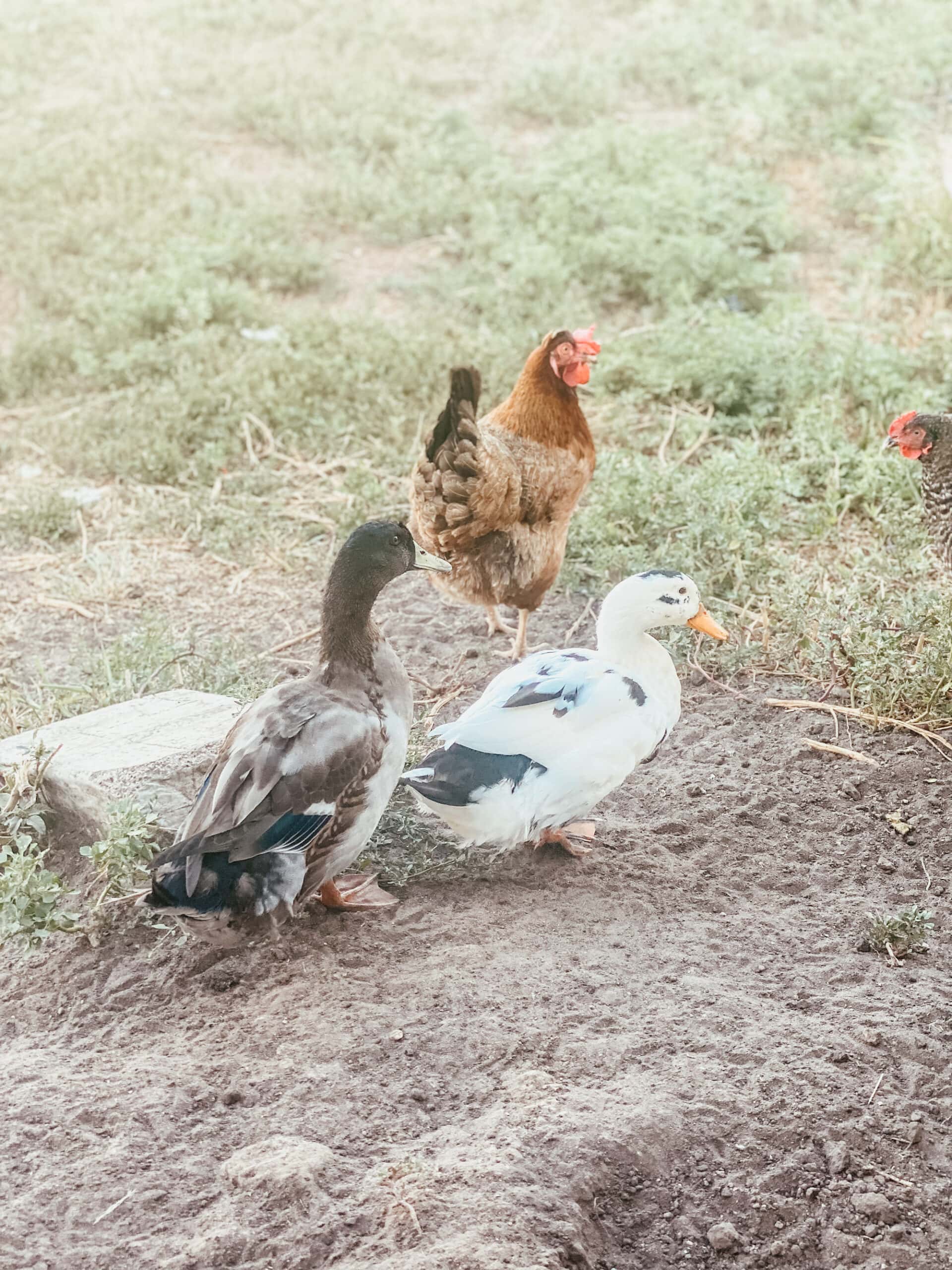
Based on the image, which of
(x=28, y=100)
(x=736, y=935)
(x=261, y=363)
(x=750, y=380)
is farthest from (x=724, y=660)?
(x=28, y=100)

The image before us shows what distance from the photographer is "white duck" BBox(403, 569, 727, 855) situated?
3.30 metres

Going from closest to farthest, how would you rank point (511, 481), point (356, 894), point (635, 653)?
point (356, 894)
point (635, 653)
point (511, 481)

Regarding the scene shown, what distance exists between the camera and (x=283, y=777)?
3051mm

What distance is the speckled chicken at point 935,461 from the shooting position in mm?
4703

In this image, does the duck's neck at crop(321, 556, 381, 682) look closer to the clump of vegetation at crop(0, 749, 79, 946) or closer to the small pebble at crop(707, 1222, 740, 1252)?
the clump of vegetation at crop(0, 749, 79, 946)

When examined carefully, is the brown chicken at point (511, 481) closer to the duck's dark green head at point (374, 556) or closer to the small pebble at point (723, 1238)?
the duck's dark green head at point (374, 556)

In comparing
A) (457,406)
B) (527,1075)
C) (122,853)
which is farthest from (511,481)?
(527,1075)

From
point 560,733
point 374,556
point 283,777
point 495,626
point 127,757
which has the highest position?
point 374,556

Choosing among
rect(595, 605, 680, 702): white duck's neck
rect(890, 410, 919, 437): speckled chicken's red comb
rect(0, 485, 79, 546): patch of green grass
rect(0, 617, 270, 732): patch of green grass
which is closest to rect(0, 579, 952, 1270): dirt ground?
rect(595, 605, 680, 702): white duck's neck

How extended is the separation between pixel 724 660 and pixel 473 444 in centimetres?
121

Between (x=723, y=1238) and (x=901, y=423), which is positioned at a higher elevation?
(x=901, y=423)

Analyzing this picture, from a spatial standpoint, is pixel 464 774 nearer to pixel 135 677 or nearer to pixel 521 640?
pixel 521 640

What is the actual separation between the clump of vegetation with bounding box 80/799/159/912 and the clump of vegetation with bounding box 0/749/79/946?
0.35 feet

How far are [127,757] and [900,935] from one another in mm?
2193
